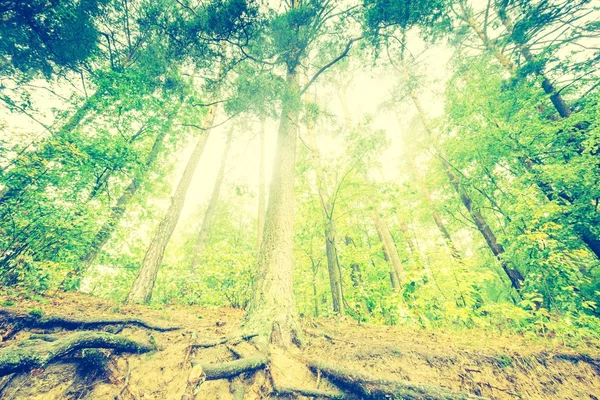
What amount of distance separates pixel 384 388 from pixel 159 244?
23.4 ft

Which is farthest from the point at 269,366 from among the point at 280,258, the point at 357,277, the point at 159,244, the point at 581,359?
the point at 357,277

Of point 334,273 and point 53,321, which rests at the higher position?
point 334,273

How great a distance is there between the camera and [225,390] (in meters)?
2.27

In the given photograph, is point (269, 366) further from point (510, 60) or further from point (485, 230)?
point (510, 60)

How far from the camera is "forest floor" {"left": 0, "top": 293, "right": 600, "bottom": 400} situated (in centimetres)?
210

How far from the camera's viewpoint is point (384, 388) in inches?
89.8

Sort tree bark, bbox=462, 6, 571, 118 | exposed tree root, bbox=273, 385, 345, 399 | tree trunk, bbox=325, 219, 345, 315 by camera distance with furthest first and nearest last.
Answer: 1. tree bark, bbox=462, 6, 571, 118
2. tree trunk, bbox=325, 219, 345, 315
3. exposed tree root, bbox=273, 385, 345, 399

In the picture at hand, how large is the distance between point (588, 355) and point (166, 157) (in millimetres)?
13871

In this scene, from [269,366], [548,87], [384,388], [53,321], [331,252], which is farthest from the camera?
[548,87]

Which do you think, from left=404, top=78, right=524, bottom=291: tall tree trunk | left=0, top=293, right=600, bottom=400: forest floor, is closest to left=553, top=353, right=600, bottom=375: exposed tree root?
left=0, top=293, right=600, bottom=400: forest floor

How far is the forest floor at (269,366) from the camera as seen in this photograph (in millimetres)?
2100

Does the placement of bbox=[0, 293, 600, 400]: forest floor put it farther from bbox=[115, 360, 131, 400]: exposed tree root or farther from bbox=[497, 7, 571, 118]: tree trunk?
bbox=[497, 7, 571, 118]: tree trunk

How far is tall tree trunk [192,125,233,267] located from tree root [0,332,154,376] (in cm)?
831

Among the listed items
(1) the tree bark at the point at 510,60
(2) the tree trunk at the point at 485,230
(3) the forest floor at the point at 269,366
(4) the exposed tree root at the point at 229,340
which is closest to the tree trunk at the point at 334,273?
(3) the forest floor at the point at 269,366
